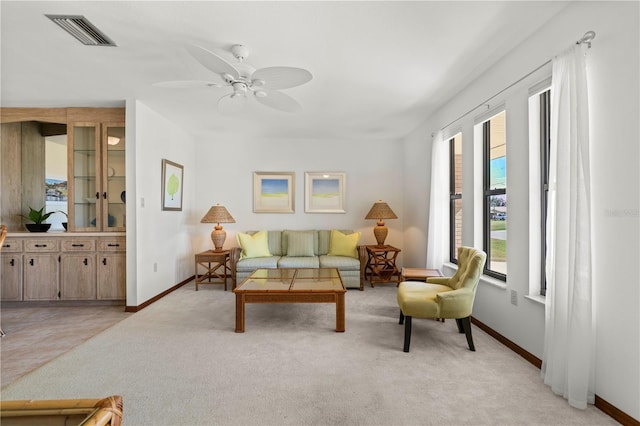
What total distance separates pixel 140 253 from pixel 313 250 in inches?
107

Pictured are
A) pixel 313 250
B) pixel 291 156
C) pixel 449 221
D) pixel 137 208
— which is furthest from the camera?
→ pixel 291 156

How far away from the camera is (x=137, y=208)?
12.7ft

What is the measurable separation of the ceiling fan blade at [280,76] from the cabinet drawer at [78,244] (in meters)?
3.24

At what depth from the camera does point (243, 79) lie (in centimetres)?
254

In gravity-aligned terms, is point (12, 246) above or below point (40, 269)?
above

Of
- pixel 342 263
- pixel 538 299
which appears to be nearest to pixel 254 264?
pixel 342 263

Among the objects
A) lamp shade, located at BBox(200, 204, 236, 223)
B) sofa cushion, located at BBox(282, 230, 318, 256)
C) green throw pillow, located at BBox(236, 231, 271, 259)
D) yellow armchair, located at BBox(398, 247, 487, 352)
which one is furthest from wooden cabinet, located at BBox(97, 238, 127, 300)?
yellow armchair, located at BBox(398, 247, 487, 352)

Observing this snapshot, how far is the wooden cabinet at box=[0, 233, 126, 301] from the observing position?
3947 millimetres

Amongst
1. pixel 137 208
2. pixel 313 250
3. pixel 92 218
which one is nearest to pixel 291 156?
pixel 313 250

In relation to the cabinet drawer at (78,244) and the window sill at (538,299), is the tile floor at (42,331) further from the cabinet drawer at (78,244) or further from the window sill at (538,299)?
the window sill at (538,299)

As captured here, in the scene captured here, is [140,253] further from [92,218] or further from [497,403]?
[497,403]

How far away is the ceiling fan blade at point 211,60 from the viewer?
6.66 ft

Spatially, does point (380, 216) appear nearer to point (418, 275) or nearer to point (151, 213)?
point (418, 275)

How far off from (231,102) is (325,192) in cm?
319
